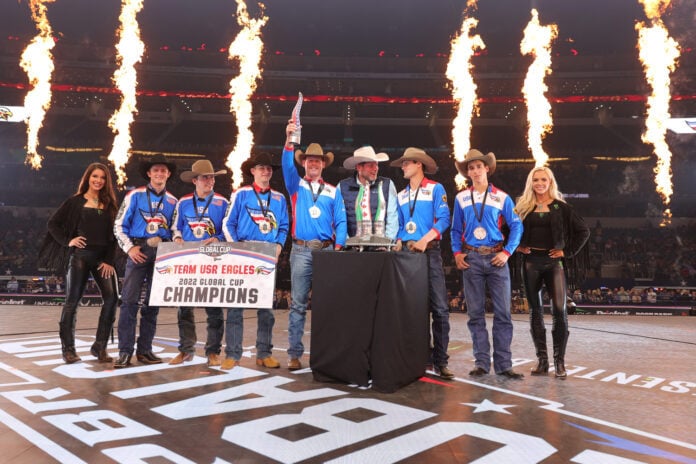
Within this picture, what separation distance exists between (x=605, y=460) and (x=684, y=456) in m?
0.44

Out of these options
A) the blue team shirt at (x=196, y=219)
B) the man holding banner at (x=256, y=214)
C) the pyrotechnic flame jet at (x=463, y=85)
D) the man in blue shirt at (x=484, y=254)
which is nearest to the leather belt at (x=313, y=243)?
the man holding banner at (x=256, y=214)

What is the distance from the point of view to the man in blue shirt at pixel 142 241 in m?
4.47

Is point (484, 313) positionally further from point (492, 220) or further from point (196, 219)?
point (196, 219)

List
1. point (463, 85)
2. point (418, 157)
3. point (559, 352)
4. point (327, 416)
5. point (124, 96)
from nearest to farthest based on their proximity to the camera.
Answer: point (327, 416), point (559, 352), point (418, 157), point (463, 85), point (124, 96)

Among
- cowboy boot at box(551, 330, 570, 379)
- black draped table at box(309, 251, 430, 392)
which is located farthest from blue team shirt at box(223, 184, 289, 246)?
cowboy boot at box(551, 330, 570, 379)

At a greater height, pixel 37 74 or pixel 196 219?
pixel 37 74

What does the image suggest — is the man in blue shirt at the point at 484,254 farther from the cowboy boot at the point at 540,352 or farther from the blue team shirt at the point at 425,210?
the cowboy boot at the point at 540,352

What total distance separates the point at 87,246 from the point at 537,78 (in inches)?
924

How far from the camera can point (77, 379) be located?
146 inches

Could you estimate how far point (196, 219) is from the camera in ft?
15.6

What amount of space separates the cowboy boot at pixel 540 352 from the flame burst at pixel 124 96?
2530 cm

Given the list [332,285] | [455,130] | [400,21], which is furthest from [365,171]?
[400,21]

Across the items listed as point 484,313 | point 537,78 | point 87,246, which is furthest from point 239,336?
point 537,78

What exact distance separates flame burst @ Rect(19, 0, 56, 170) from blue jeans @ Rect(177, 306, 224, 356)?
27.6m
